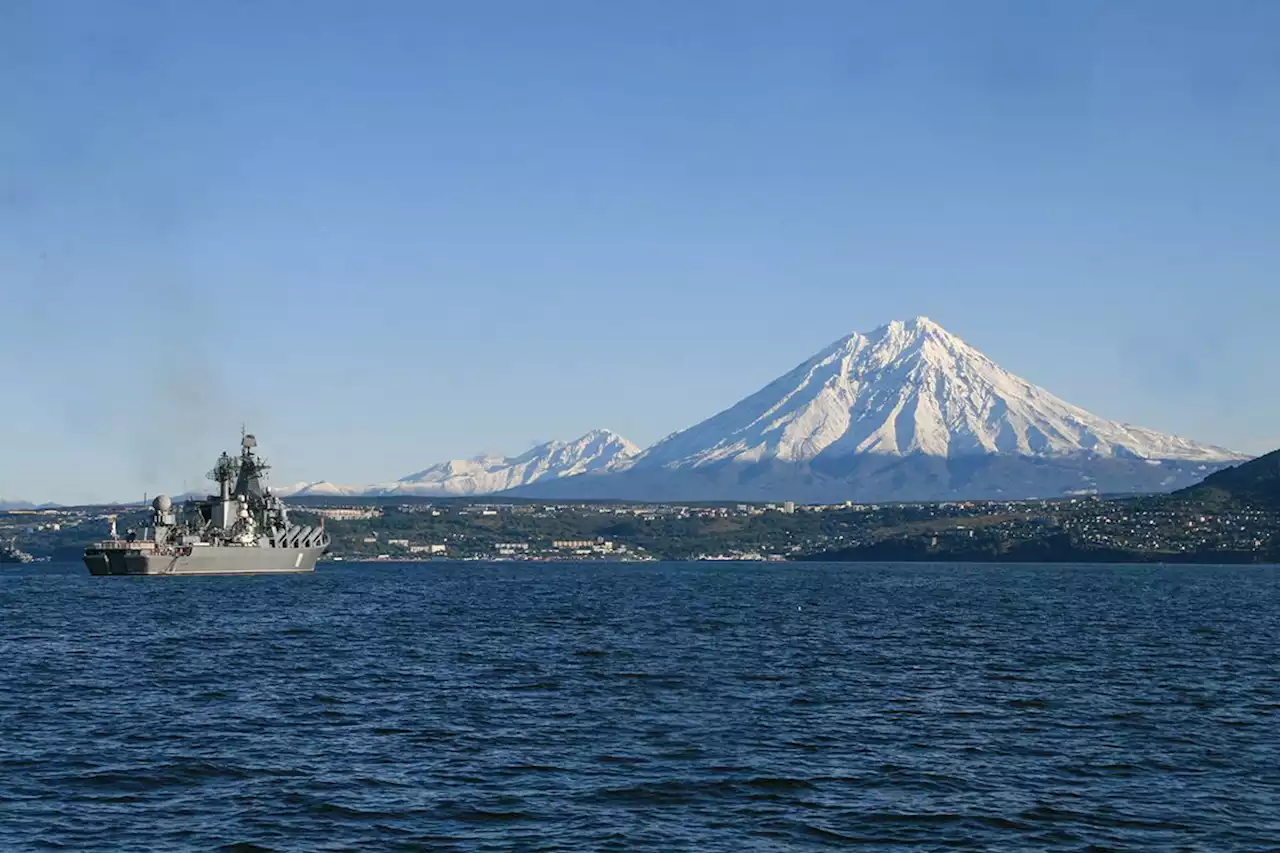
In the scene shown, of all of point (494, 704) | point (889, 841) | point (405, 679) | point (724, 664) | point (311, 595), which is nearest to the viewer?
point (889, 841)

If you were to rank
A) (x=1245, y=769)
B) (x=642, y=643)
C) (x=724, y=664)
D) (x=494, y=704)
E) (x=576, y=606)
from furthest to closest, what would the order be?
(x=576, y=606), (x=642, y=643), (x=724, y=664), (x=494, y=704), (x=1245, y=769)

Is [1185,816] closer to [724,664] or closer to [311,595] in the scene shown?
[724,664]

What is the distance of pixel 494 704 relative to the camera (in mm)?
69812

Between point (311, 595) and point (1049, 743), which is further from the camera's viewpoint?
point (311, 595)

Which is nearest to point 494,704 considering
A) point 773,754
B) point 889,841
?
point 773,754

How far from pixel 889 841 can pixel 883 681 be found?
37.6 m

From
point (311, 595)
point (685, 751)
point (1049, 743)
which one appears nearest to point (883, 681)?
point (1049, 743)

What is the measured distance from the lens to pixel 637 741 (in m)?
59.0

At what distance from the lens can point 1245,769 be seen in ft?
176

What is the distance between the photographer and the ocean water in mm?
44438

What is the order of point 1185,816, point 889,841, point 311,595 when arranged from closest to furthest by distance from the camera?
point 889,841 < point 1185,816 < point 311,595

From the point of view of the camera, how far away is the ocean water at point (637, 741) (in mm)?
44438

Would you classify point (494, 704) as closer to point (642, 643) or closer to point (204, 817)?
point (204, 817)

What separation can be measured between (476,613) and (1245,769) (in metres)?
98.7
